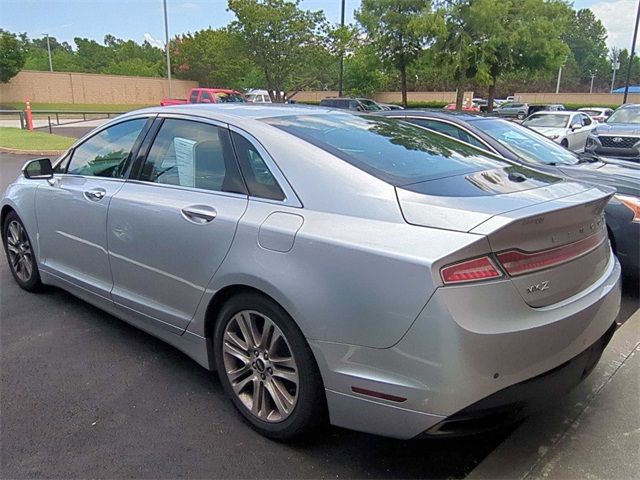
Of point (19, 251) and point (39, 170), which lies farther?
point (19, 251)

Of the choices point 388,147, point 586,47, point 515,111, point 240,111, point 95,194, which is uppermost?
point 586,47

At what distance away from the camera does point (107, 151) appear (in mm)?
3777

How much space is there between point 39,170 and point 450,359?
3.64 meters

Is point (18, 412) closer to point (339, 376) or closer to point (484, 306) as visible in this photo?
point (339, 376)

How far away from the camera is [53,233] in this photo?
398cm

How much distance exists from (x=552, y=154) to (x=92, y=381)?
17.6 feet

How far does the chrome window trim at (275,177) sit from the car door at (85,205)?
1044 mm

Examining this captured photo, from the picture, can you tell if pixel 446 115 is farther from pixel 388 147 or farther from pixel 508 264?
pixel 508 264

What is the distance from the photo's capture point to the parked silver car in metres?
2.01

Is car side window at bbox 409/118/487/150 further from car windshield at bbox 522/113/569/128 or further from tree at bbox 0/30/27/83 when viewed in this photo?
tree at bbox 0/30/27/83

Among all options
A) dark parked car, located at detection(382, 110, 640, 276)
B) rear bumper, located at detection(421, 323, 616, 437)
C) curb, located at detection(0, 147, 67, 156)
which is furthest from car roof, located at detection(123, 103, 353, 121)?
curb, located at detection(0, 147, 67, 156)

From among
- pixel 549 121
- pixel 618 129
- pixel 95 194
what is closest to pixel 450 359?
pixel 95 194

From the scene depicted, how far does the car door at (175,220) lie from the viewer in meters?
2.75

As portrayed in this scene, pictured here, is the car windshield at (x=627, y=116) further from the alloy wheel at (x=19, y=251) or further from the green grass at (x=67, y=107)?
the green grass at (x=67, y=107)
